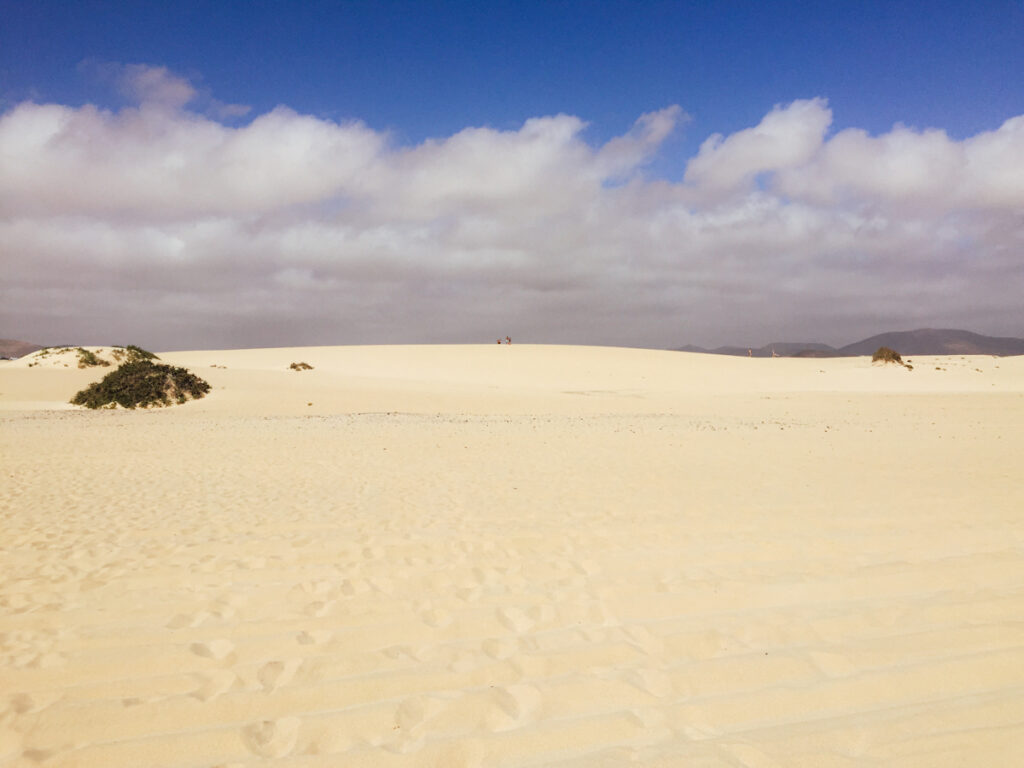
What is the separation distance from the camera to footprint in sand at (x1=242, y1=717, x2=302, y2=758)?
2988 mm

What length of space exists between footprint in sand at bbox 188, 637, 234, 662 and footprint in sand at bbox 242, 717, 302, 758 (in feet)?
2.85

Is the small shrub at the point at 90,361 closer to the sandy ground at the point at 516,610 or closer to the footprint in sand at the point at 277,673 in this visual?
the sandy ground at the point at 516,610

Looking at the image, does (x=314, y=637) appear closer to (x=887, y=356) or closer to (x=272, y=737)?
(x=272, y=737)

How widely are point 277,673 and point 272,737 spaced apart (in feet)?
2.12

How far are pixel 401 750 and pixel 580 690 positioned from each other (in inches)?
43.1

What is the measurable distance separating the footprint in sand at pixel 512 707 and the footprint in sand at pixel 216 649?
A: 187cm

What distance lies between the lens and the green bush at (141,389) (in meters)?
A: 24.4

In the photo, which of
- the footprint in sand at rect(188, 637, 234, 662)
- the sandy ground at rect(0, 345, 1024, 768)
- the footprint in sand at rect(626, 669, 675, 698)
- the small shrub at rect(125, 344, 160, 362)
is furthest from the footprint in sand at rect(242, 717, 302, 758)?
the small shrub at rect(125, 344, 160, 362)

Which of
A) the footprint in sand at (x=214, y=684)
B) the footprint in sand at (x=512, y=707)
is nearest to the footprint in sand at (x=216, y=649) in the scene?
the footprint in sand at (x=214, y=684)

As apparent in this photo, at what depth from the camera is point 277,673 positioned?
3709mm

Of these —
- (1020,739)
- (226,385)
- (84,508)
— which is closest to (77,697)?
(1020,739)

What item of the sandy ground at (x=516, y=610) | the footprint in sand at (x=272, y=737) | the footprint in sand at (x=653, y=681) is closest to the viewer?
the footprint in sand at (x=272, y=737)

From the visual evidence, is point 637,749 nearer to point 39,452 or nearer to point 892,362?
point 39,452

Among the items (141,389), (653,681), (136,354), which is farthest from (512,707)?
(136,354)
